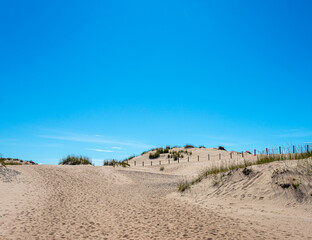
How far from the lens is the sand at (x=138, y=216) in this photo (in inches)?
239

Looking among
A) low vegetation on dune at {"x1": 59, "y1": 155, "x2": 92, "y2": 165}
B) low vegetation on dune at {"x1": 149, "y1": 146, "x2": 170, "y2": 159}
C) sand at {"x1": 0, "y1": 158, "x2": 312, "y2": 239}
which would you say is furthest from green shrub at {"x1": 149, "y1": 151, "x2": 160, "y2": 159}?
sand at {"x1": 0, "y1": 158, "x2": 312, "y2": 239}

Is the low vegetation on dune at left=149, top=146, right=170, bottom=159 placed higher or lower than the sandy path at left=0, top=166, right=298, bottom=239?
higher

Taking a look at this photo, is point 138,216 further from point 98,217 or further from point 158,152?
point 158,152

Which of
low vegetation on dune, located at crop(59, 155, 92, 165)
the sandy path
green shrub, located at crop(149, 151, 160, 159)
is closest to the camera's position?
the sandy path

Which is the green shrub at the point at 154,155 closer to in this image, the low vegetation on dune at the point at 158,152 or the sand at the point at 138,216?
the low vegetation on dune at the point at 158,152

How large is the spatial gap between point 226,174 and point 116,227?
23.5 feet

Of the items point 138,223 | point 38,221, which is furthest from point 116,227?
point 38,221

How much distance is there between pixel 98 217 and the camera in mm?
8023

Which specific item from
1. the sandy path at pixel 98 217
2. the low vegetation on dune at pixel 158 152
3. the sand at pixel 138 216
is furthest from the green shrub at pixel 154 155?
the sand at pixel 138 216

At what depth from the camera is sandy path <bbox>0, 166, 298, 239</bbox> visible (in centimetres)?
606

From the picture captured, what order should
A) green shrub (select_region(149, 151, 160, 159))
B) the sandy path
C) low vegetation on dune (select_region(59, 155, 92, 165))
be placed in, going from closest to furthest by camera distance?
the sandy path, low vegetation on dune (select_region(59, 155, 92, 165)), green shrub (select_region(149, 151, 160, 159))


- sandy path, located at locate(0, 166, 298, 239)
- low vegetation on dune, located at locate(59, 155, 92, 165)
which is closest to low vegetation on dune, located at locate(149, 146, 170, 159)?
low vegetation on dune, located at locate(59, 155, 92, 165)

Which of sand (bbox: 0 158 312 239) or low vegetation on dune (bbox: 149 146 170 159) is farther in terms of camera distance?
low vegetation on dune (bbox: 149 146 170 159)

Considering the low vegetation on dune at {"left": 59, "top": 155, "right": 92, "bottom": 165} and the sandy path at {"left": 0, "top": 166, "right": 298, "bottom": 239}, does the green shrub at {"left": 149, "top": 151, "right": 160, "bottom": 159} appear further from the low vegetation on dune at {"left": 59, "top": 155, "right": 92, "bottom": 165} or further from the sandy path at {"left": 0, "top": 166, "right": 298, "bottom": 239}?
the sandy path at {"left": 0, "top": 166, "right": 298, "bottom": 239}
